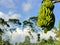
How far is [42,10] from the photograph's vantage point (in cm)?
1586

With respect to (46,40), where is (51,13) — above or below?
above

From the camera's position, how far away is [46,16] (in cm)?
1573

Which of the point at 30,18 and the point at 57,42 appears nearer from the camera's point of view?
the point at 57,42

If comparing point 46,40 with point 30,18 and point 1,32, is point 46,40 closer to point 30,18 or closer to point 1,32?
point 30,18

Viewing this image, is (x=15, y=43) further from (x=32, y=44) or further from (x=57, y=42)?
(x=57, y=42)

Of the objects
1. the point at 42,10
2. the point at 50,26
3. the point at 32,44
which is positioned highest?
the point at 42,10

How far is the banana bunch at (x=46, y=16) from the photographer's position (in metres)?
15.6

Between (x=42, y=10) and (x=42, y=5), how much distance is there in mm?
390

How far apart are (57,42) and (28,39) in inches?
476

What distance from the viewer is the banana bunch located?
613 inches

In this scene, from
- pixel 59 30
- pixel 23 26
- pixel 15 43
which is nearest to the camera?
pixel 59 30

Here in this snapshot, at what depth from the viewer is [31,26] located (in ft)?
94.6

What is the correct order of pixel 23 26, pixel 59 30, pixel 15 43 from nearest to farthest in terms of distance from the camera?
pixel 59 30 < pixel 15 43 < pixel 23 26

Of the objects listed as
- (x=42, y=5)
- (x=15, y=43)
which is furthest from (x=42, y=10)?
(x=15, y=43)
